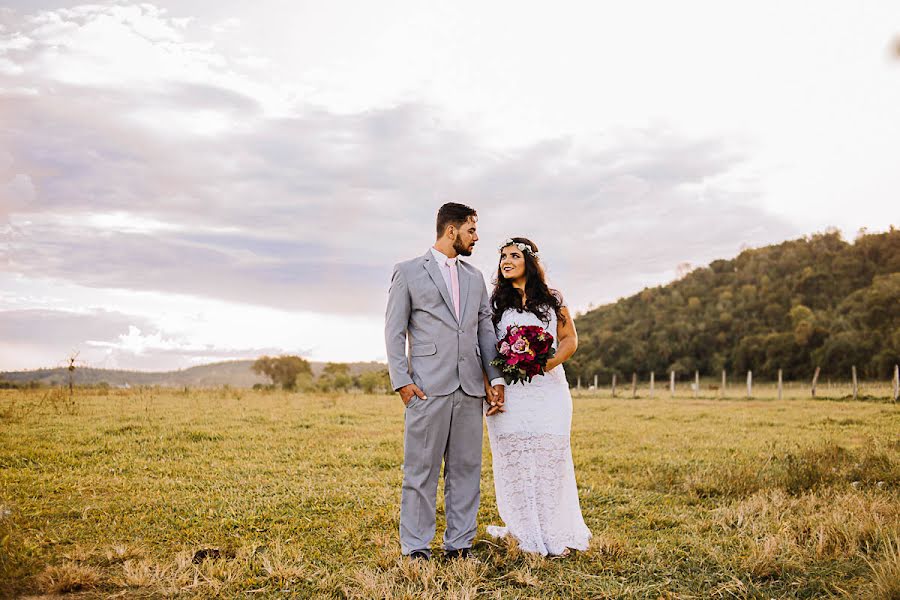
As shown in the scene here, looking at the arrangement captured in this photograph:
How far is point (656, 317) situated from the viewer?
8006 cm

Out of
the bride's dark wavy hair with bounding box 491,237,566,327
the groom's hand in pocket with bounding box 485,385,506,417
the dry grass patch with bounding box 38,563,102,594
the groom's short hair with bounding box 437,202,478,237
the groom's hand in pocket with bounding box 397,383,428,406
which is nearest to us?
the dry grass patch with bounding box 38,563,102,594

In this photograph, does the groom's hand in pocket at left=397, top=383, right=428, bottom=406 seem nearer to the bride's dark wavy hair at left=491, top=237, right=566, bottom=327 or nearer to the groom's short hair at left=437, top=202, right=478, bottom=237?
the bride's dark wavy hair at left=491, top=237, right=566, bottom=327

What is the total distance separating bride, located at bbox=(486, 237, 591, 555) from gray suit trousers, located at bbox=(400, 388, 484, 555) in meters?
0.35

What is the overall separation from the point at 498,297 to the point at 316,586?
2.77 m

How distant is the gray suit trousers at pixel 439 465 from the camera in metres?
5.23

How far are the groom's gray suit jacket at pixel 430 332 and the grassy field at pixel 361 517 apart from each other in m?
1.39

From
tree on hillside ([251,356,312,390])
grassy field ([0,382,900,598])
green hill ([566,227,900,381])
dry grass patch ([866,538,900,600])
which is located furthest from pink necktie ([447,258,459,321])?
green hill ([566,227,900,381])

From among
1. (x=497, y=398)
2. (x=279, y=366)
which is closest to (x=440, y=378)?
(x=497, y=398)

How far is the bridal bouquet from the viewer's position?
5352 mm

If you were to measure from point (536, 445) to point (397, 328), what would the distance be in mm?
1542

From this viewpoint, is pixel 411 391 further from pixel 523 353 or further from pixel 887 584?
pixel 887 584

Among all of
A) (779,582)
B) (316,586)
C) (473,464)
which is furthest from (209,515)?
(779,582)

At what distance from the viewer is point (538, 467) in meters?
5.62

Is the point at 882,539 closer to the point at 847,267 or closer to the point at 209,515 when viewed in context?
the point at 209,515
